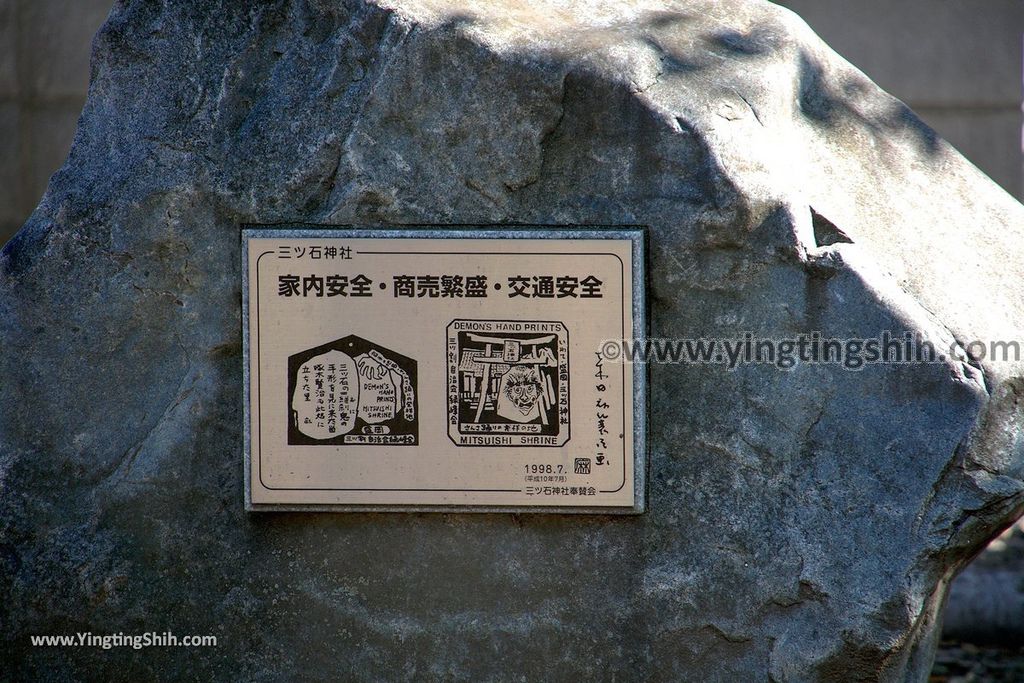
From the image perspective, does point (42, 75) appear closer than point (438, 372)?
No

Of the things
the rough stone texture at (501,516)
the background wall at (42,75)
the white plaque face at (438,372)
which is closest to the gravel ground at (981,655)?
the rough stone texture at (501,516)

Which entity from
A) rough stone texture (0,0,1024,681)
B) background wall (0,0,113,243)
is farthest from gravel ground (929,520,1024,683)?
background wall (0,0,113,243)

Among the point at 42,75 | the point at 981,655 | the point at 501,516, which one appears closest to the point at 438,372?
the point at 501,516

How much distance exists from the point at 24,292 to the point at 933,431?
2373 millimetres

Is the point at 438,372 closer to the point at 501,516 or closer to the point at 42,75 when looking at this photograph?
the point at 501,516

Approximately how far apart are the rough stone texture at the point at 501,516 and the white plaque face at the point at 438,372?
8 centimetres

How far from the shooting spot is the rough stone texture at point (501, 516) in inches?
101

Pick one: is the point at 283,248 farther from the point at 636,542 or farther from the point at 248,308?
the point at 636,542

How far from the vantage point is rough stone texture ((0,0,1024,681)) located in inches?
101

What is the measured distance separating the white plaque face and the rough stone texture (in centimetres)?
8

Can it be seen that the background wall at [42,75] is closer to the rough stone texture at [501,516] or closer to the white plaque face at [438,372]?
the rough stone texture at [501,516]

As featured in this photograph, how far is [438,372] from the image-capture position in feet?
8.73

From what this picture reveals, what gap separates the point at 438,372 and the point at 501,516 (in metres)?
0.41

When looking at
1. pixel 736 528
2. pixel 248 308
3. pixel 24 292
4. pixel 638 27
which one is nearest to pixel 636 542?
pixel 736 528
